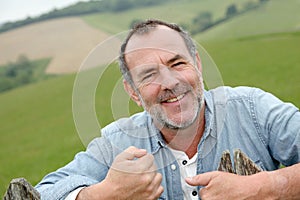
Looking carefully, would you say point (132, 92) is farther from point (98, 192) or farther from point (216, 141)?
point (98, 192)

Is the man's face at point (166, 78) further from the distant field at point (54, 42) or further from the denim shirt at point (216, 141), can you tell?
the distant field at point (54, 42)

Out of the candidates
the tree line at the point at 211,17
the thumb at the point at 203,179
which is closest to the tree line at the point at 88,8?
the tree line at the point at 211,17

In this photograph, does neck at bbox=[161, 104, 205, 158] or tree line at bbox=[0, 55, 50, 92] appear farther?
tree line at bbox=[0, 55, 50, 92]

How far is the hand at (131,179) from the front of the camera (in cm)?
200

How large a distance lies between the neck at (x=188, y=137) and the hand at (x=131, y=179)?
449mm

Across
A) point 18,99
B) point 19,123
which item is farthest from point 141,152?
point 18,99

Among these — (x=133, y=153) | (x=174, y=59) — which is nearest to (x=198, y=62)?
(x=174, y=59)

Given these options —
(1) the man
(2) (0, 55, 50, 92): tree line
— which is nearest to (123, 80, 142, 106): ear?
(1) the man

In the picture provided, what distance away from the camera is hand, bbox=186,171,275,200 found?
6.41 ft

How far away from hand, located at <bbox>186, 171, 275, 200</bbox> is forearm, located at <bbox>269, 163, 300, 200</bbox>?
45 millimetres

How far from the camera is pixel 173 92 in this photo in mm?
2441

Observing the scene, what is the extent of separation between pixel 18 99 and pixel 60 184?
94.1 ft

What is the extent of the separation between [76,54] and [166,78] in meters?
29.2

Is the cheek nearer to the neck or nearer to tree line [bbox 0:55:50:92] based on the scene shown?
the neck
